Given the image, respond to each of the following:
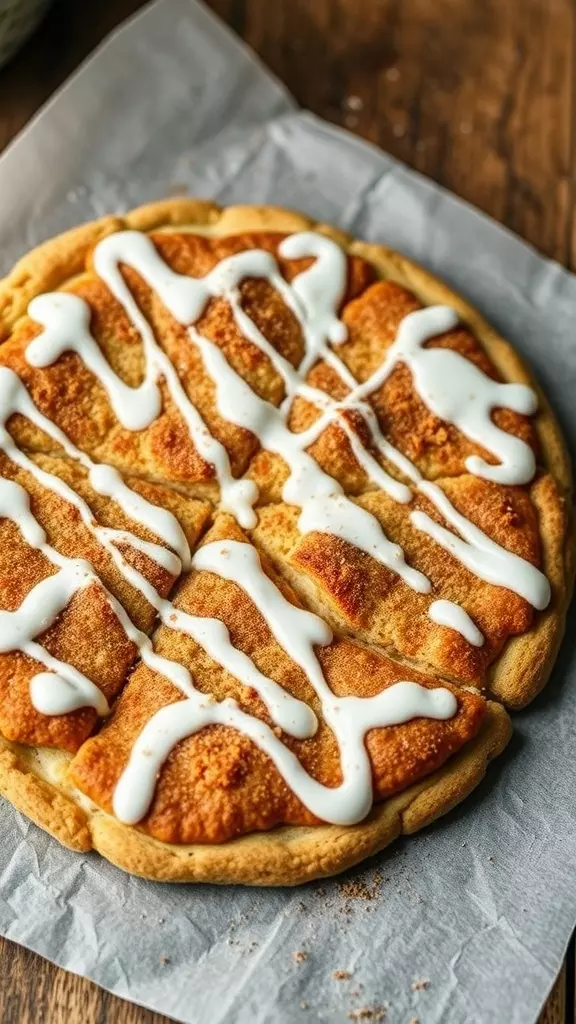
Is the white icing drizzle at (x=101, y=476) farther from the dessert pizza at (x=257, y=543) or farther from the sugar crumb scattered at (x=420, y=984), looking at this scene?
the sugar crumb scattered at (x=420, y=984)

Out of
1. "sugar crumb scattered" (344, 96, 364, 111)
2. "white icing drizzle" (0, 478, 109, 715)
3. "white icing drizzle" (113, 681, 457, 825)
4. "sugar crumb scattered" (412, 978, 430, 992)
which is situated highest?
"white icing drizzle" (0, 478, 109, 715)

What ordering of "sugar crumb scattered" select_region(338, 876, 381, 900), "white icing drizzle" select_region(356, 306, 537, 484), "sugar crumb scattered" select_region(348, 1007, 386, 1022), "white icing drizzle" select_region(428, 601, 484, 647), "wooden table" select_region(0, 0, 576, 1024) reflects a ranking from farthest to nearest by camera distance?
"wooden table" select_region(0, 0, 576, 1024) → "white icing drizzle" select_region(356, 306, 537, 484) → "white icing drizzle" select_region(428, 601, 484, 647) → "sugar crumb scattered" select_region(338, 876, 381, 900) → "sugar crumb scattered" select_region(348, 1007, 386, 1022)

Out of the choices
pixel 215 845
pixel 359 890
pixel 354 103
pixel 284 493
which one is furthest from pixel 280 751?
pixel 354 103

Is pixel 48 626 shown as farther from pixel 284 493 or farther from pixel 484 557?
pixel 484 557

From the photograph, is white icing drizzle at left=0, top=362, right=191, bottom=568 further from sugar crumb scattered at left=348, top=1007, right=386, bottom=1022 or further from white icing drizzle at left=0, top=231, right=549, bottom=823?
sugar crumb scattered at left=348, top=1007, right=386, bottom=1022

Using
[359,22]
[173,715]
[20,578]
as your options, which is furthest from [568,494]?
[359,22]

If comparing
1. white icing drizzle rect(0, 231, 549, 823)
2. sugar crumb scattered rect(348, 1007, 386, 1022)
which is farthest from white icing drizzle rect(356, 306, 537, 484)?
sugar crumb scattered rect(348, 1007, 386, 1022)

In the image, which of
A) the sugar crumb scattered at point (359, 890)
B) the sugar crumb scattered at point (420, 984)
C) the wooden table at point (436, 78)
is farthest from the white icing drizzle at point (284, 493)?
the wooden table at point (436, 78)
